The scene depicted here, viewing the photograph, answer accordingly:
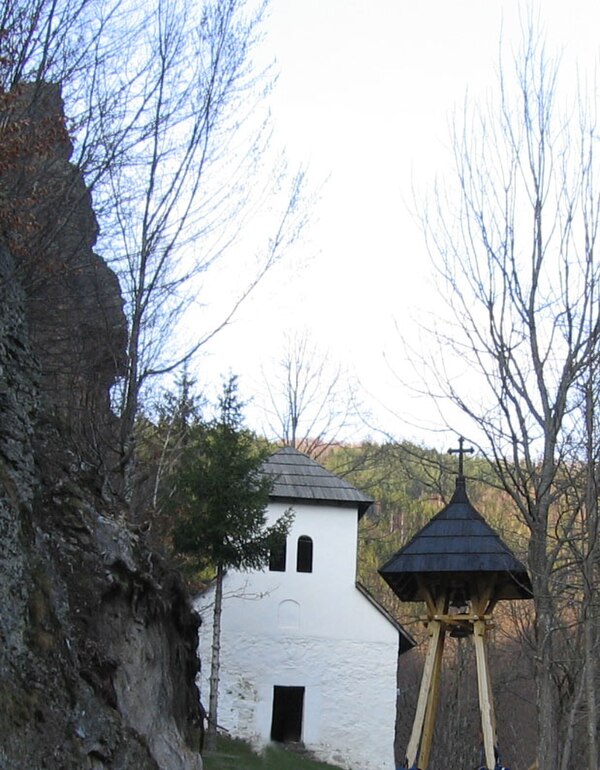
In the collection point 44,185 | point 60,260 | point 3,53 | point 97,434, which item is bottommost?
point 97,434

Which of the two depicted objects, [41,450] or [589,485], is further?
[589,485]

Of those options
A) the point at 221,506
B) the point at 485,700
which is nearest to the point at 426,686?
the point at 485,700

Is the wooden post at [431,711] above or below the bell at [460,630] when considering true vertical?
below

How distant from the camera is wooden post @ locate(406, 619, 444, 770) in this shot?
10953 mm

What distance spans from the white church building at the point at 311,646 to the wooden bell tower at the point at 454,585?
11.6m

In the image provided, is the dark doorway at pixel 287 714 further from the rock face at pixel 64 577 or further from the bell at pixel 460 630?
the rock face at pixel 64 577

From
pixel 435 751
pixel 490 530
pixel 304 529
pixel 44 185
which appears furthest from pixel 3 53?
pixel 435 751

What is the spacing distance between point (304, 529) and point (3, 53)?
60.5 ft

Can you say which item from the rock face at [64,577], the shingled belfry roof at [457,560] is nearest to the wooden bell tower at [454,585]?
the shingled belfry roof at [457,560]

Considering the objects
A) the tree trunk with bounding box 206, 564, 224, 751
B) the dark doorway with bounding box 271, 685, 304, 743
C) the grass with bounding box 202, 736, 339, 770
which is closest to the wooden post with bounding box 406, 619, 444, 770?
the grass with bounding box 202, 736, 339, 770

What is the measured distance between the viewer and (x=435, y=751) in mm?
29109

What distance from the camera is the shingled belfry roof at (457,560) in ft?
37.0

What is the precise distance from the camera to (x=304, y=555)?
81.7 feet

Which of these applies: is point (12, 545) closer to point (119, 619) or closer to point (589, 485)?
point (119, 619)
